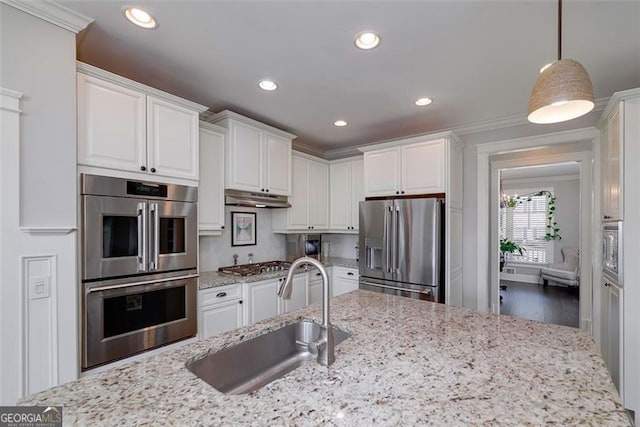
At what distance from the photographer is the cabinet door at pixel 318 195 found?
400cm

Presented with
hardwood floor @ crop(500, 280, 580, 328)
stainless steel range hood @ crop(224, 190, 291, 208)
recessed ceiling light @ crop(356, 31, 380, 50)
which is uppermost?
recessed ceiling light @ crop(356, 31, 380, 50)

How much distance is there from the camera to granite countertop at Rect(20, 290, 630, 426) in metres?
0.77

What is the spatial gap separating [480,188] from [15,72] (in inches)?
154

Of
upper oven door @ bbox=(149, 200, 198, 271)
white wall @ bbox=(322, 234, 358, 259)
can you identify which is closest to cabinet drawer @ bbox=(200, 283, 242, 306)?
upper oven door @ bbox=(149, 200, 198, 271)

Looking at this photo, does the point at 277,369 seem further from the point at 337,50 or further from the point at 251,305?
the point at 337,50

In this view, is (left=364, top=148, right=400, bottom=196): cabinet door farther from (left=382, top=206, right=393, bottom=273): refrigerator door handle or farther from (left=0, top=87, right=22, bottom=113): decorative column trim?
(left=0, top=87, right=22, bottom=113): decorative column trim

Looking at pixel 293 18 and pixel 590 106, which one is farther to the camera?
pixel 293 18

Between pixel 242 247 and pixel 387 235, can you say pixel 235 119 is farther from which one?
pixel 387 235

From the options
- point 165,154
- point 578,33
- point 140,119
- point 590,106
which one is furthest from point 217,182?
point 578,33

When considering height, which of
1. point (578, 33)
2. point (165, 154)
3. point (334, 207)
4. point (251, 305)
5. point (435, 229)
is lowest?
point (251, 305)

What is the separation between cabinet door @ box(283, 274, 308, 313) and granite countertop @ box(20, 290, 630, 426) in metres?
2.08

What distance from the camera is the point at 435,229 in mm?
2918

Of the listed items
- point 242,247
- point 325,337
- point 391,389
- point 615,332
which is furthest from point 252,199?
point 615,332

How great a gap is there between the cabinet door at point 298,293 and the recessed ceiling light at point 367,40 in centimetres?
243
